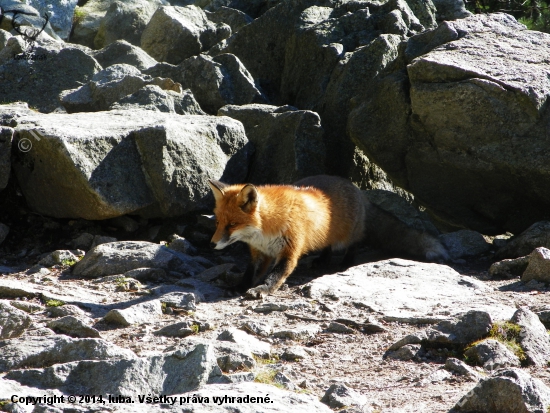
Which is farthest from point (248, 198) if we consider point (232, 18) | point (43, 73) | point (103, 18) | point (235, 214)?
point (103, 18)

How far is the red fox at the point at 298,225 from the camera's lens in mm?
6438

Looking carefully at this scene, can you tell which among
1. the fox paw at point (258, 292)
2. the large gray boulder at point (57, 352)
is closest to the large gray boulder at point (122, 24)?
the fox paw at point (258, 292)

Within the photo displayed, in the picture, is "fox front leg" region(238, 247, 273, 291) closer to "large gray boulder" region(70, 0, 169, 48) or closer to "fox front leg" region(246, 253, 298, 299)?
"fox front leg" region(246, 253, 298, 299)

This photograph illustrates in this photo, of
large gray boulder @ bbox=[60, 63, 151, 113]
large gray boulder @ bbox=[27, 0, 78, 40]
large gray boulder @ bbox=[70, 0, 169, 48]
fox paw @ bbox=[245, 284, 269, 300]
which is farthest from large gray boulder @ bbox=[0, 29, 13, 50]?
fox paw @ bbox=[245, 284, 269, 300]

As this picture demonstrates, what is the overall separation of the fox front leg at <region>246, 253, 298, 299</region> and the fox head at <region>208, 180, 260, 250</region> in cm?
47

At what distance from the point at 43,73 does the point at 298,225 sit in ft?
19.9

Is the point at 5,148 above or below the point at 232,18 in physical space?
below

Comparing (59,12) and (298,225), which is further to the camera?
(59,12)

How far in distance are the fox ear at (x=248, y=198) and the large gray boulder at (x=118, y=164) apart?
1.30 metres

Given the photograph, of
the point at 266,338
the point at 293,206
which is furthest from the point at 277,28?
the point at 266,338

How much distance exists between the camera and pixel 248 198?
641cm

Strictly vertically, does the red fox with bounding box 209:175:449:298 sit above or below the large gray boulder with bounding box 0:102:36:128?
below

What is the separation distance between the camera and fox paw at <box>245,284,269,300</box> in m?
6.20

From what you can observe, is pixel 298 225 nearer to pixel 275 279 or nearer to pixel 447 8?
pixel 275 279
